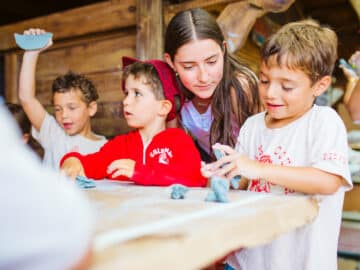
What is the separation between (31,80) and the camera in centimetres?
239

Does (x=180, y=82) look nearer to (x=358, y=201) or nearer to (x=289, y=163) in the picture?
(x=289, y=163)

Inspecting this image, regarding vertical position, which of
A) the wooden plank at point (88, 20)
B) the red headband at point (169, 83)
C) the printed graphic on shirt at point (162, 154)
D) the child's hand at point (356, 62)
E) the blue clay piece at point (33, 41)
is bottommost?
the printed graphic on shirt at point (162, 154)

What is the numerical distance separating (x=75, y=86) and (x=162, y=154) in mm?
1006

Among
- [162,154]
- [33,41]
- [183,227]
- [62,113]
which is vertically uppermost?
[33,41]

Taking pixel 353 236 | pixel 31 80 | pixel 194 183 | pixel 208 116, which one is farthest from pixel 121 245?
pixel 31 80

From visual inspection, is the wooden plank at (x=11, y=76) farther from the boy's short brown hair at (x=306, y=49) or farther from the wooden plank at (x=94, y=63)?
the boy's short brown hair at (x=306, y=49)

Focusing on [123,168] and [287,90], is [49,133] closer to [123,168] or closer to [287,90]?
[123,168]

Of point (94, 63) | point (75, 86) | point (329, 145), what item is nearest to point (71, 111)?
point (75, 86)

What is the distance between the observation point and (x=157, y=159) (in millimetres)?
1698

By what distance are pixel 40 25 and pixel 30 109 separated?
0.97 meters

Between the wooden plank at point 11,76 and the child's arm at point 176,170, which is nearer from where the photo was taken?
the child's arm at point 176,170

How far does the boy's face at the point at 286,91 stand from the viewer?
1.35 meters

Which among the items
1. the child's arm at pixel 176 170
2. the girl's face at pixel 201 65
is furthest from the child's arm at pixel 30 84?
the child's arm at pixel 176 170

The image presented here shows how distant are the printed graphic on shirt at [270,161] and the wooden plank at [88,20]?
155 centimetres
